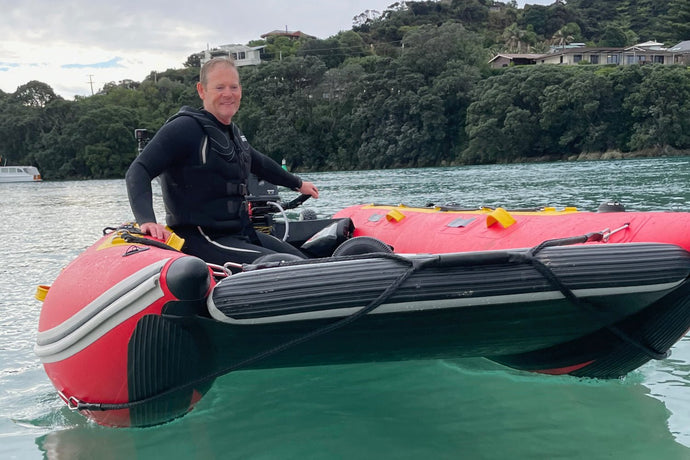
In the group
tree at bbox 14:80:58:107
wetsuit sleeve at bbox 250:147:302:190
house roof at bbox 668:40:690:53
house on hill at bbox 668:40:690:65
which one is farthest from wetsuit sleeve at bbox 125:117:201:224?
house roof at bbox 668:40:690:53

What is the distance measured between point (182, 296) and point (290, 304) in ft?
1.23

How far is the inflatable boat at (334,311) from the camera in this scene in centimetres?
234

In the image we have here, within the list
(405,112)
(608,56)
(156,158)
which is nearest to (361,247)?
(156,158)

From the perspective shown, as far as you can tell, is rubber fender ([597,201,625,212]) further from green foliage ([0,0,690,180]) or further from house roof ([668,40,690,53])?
house roof ([668,40,690,53])

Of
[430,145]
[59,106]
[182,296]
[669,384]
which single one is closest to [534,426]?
[669,384]

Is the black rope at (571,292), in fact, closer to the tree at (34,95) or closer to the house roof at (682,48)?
the tree at (34,95)

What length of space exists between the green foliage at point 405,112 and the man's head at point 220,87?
4236 centimetres

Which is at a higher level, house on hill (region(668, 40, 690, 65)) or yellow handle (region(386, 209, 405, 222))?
house on hill (region(668, 40, 690, 65))

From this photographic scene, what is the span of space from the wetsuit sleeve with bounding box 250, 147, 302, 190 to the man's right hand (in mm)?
910

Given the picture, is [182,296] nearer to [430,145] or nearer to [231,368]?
[231,368]

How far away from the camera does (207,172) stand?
10.2 feet

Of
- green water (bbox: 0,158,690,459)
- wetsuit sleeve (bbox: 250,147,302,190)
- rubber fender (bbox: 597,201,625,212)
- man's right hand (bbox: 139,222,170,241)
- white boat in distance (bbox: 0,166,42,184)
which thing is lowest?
white boat in distance (bbox: 0,166,42,184)

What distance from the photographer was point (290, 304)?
2.32 m

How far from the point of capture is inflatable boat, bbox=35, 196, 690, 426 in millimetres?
2344
